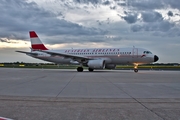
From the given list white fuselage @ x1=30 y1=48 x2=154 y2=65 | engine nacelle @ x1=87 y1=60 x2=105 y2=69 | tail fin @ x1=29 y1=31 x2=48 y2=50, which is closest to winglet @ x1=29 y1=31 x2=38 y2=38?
tail fin @ x1=29 y1=31 x2=48 y2=50

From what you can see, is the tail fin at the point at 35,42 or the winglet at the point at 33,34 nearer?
the tail fin at the point at 35,42

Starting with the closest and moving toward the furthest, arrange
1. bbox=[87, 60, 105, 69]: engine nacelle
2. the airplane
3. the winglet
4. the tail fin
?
bbox=[87, 60, 105, 69]: engine nacelle
the airplane
the tail fin
the winglet

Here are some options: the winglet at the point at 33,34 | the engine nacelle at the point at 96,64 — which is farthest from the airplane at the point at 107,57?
the winglet at the point at 33,34

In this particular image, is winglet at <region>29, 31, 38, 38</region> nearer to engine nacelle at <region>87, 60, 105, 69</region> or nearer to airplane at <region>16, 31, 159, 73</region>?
airplane at <region>16, 31, 159, 73</region>

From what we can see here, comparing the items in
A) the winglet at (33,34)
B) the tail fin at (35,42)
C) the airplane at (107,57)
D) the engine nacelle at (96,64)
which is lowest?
the engine nacelle at (96,64)

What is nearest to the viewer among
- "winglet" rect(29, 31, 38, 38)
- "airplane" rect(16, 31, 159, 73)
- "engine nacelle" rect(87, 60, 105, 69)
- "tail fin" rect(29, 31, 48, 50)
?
"engine nacelle" rect(87, 60, 105, 69)

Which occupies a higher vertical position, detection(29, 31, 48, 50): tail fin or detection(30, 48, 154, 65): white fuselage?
detection(29, 31, 48, 50): tail fin

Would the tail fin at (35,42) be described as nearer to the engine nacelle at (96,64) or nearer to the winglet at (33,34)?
the winglet at (33,34)

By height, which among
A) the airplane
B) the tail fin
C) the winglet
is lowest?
the airplane

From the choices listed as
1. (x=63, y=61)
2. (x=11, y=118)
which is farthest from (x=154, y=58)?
(x=11, y=118)

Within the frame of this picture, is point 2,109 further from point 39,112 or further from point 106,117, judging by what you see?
point 106,117

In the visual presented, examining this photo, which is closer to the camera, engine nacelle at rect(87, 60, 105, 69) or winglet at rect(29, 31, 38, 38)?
engine nacelle at rect(87, 60, 105, 69)

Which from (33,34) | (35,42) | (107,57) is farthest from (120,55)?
(33,34)

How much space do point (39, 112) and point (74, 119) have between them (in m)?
1.11
